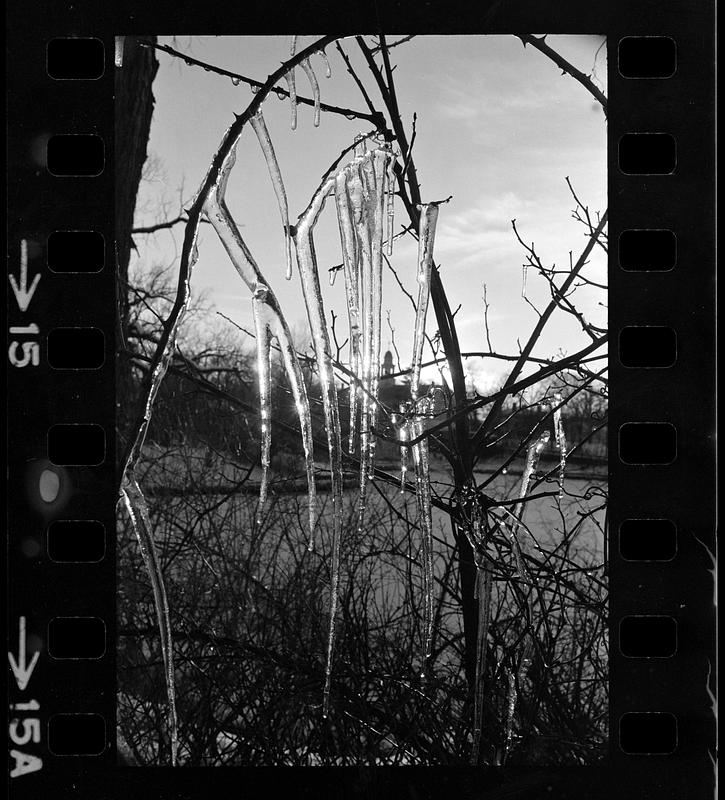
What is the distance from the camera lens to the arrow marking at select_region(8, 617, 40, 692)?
96 cm

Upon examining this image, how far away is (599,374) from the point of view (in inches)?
48.8

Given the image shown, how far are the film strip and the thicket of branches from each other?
0.19 metres

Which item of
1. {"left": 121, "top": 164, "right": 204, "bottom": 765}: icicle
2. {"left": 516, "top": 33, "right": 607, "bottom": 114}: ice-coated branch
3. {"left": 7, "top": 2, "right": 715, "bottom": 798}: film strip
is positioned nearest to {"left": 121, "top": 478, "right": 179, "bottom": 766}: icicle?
{"left": 121, "top": 164, "right": 204, "bottom": 765}: icicle

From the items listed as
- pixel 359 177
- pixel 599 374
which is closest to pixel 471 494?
pixel 599 374

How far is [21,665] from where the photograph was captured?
0.96 metres

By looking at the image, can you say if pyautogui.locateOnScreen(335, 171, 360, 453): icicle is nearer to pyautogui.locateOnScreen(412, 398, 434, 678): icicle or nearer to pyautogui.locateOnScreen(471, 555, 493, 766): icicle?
pyautogui.locateOnScreen(412, 398, 434, 678): icicle

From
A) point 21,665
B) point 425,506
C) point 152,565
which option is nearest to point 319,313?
point 425,506

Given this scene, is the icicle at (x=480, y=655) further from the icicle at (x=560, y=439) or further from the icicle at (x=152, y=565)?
the icicle at (x=152, y=565)

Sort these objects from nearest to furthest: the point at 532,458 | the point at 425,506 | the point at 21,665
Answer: the point at 21,665 < the point at 425,506 < the point at 532,458

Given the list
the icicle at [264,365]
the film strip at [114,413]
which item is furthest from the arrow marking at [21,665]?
the icicle at [264,365]

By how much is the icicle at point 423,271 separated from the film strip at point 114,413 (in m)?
0.33

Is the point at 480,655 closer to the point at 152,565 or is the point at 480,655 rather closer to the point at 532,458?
the point at 532,458

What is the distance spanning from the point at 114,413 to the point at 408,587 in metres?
0.83
